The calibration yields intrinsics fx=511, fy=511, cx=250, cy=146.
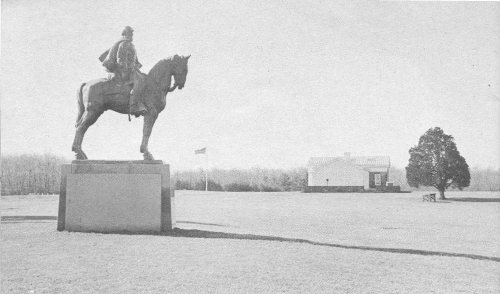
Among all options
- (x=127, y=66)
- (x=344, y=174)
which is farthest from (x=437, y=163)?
(x=127, y=66)

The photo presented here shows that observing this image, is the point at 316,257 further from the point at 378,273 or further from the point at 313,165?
the point at 313,165

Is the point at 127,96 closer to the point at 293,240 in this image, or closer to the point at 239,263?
the point at 293,240

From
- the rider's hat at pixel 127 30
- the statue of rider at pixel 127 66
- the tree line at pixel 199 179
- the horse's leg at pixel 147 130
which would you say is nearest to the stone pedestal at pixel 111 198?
the horse's leg at pixel 147 130

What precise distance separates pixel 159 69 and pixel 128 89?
86 cm

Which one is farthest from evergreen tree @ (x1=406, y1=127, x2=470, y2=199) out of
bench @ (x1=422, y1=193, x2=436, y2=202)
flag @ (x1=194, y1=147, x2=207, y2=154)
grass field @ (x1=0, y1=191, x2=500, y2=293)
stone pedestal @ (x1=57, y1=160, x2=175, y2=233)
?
Answer: stone pedestal @ (x1=57, y1=160, x2=175, y2=233)

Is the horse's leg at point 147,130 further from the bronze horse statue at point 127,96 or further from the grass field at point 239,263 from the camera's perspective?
the grass field at point 239,263

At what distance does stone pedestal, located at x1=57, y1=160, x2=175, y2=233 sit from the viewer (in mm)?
11359

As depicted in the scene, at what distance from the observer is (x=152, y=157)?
12.0 metres

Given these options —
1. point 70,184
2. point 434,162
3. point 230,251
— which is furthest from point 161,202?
point 434,162

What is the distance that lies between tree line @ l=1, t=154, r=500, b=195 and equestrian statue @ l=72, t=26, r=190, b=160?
52.5 feet

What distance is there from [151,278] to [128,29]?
6.65 m

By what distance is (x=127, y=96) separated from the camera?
38.8 feet

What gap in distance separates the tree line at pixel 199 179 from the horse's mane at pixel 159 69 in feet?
53.7

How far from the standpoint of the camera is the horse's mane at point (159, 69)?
11977mm
